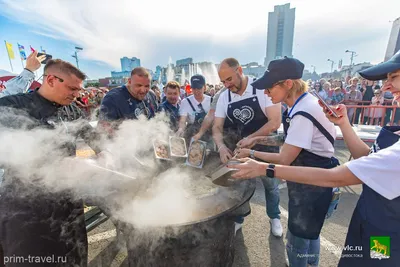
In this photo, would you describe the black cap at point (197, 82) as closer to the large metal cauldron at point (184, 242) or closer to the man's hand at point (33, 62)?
the man's hand at point (33, 62)

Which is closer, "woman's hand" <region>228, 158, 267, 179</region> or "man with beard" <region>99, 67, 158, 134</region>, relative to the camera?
"woman's hand" <region>228, 158, 267, 179</region>

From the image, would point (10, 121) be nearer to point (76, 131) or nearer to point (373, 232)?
point (76, 131)

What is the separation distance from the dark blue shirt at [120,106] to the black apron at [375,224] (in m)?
2.57

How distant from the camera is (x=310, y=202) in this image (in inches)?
67.1

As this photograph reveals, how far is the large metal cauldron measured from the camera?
1510 millimetres

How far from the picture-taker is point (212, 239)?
1.71 meters

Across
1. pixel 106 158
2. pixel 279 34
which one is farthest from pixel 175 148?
pixel 279 34

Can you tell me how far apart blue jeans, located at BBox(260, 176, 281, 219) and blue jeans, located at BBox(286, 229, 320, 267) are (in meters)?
0.89

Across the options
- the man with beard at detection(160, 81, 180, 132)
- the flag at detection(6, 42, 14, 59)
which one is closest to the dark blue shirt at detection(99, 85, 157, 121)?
the man with beard at detection(160, 81, 180, 132)

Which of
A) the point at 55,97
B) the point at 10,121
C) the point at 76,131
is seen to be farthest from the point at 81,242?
the point at 55,97

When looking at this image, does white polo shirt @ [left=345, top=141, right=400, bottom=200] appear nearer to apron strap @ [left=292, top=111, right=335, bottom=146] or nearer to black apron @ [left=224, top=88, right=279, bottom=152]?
apron strap @ [left=292, top=111, right=335, bottom=146]

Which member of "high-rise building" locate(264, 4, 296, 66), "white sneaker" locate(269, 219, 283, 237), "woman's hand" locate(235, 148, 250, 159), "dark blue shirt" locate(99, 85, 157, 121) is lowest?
"white sneaker" locate(269, 219, 283, 237)

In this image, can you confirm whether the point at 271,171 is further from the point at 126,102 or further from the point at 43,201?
the point at 126,102

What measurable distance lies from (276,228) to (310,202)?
136cm
